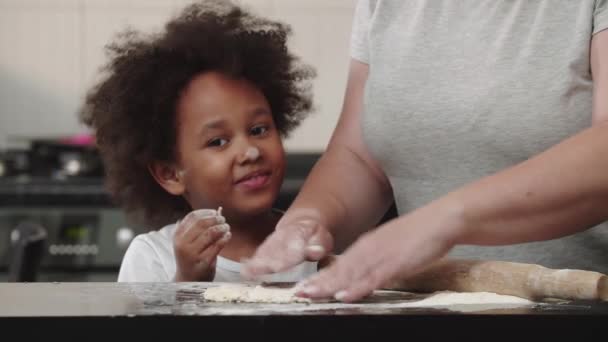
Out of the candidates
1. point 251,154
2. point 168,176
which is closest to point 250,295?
point 251,154

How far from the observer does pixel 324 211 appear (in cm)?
108

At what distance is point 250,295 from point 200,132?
0.53 m

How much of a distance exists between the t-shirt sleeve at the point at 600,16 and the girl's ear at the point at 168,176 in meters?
0.65

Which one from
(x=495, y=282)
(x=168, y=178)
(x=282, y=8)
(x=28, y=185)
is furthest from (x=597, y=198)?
(x=282, y=8)

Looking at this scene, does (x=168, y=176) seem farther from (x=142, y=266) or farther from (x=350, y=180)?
(x=350, y=180)

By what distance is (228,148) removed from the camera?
4.17ft

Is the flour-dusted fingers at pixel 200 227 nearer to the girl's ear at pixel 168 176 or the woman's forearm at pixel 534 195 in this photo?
the girl's ear at pixel 168 176

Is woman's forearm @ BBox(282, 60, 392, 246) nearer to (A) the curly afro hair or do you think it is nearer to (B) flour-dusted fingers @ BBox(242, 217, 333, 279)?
(B) flour-dusted fingers @ BBox(242, 217, 333, 279)

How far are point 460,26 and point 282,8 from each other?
2.18 metres

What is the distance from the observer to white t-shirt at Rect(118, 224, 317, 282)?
1246 millimetres

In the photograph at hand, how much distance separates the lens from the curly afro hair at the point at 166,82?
1377mm

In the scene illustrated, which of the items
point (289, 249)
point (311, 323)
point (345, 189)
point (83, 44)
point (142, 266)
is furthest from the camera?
point (83, 44)

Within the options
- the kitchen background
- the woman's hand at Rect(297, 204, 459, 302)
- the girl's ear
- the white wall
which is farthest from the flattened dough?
the white wall

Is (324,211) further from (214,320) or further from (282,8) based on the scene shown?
(282,8)
